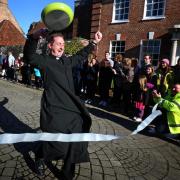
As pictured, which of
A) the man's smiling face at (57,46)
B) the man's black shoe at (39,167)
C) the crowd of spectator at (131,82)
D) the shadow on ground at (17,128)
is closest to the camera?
the man's smiling face at (57,46)

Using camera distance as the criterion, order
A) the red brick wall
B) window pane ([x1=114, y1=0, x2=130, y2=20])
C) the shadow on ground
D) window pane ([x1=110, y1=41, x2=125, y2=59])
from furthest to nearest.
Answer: window pane ([x1=110, y1=41, x2=125, y2=59]) < window pane ([x1=114, y1=0, x2=130, y2=20]) < the red brick wall < the shadow on ground

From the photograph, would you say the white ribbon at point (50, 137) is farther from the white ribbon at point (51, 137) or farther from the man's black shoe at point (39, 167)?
the man's black shoe at point (39, 167)

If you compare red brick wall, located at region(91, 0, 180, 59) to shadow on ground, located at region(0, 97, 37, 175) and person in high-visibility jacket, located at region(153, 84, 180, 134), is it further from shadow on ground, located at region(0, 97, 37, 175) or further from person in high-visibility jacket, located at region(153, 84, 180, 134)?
shadow on ground, located at region(0, 97, 37, 175)

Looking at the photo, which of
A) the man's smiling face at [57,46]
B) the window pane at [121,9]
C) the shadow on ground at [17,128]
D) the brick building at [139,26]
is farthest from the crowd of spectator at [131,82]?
the window pane at [121,9]

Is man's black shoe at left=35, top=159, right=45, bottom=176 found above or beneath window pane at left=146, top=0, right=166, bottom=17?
beneath

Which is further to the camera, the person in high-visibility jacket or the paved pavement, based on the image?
the person in high-visibility jacket

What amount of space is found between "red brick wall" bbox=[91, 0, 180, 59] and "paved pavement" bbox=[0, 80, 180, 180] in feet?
33.7

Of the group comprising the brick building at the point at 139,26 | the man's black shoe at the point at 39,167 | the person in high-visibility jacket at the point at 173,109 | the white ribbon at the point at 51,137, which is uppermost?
the brick building at the point at 139,26

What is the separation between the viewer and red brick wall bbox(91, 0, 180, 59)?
16.5 metres

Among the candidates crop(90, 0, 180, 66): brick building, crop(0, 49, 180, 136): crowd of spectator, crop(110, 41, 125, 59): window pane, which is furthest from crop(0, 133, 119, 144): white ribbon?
crop(110, 41, 125, 59): window pane

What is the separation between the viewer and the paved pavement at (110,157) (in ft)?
14.6

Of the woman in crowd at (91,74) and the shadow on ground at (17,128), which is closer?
the shadow on ground at (17,128)

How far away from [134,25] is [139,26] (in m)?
0.42

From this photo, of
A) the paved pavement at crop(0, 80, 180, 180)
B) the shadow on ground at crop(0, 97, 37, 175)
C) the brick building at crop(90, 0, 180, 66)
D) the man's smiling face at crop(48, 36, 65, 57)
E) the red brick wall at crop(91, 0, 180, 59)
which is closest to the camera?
the man's smiling face at crop(48, 36, 65, 57)
